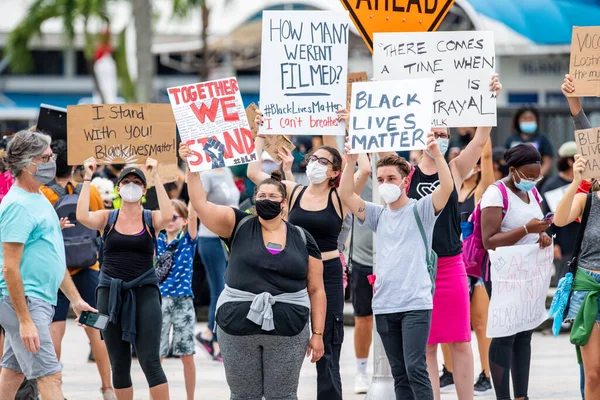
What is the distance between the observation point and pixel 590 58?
25.1ft

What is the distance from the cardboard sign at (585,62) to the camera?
762 centimetres

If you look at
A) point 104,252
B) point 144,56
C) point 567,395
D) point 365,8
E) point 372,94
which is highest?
point 144,56

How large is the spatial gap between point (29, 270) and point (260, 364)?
4.89 feet

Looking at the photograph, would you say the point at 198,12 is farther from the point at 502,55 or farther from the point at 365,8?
the point at 365,8

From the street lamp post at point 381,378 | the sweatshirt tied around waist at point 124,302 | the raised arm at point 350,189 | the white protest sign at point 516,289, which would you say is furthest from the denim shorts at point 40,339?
the white protest sign at point 516,289

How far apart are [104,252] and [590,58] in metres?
3.63

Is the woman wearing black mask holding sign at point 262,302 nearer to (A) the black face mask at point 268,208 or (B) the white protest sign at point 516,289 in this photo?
(A) the black face mask at point 268,208

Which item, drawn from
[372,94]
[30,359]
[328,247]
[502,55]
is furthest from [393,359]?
[502,55]

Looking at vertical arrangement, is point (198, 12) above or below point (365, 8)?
above

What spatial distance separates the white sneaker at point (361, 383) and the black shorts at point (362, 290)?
0.53 m

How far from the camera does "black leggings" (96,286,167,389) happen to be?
772 centimetres

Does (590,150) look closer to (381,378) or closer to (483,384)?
(381,378)

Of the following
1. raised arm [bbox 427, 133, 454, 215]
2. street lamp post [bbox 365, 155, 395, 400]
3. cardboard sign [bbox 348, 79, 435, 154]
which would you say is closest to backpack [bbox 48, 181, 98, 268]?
street lamp post [bbox 365, 155, 395, 400]

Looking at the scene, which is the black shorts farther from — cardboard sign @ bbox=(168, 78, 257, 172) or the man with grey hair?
the man with grey hair
